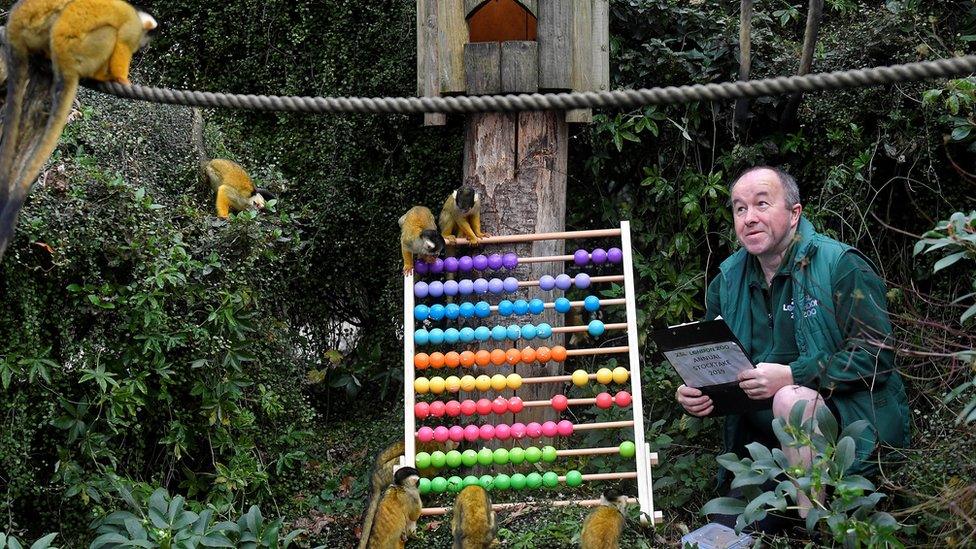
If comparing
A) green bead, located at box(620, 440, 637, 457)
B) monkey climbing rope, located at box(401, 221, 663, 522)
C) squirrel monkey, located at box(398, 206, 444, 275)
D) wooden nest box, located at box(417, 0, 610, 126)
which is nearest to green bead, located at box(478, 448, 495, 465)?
monkey climbing rope, located at box(401, 221, 663, 522)

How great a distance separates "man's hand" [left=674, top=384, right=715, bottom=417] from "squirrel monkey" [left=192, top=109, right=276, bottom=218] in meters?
2.45

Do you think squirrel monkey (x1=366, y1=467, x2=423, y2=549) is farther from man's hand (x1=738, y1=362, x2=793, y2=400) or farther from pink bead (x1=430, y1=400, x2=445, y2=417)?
man's hand (x1=738, y1=362, x2=793, y2=400)

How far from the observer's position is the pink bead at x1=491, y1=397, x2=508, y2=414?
567cm

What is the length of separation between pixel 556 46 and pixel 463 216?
3.38ft

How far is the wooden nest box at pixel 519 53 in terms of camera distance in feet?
18.9

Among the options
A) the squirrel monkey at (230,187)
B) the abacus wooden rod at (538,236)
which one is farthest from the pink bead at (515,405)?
the squirrel monkey at (230,187)

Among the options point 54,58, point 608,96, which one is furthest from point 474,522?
point 54,58

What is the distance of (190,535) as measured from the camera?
190 inches

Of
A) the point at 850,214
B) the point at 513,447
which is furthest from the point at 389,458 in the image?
the point at 850,214

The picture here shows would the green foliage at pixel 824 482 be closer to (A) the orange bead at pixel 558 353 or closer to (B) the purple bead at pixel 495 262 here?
(A) the orange bead at pixel 558 353

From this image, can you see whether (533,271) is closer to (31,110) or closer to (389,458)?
(389,458)

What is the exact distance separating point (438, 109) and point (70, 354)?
290 centimetres

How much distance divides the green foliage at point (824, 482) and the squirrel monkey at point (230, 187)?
308 centimetres

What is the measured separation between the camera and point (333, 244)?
750 centimetres
